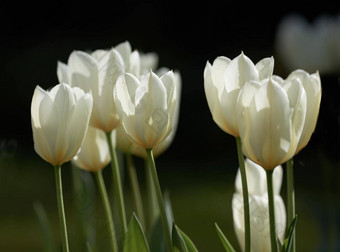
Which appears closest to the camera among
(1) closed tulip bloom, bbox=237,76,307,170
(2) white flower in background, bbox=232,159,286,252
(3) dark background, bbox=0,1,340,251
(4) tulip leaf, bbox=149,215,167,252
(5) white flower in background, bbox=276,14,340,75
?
(1) closed tulip bloom, bbox=237,76,307,170

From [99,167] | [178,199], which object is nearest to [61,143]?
[99,167]

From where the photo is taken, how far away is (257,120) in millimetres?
619

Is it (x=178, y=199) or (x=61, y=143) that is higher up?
(x=61, y=143)

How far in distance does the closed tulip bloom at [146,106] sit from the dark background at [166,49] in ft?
5.94

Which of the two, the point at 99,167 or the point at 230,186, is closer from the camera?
the point at 99,167

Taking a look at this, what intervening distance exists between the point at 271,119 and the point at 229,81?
0.06 meters

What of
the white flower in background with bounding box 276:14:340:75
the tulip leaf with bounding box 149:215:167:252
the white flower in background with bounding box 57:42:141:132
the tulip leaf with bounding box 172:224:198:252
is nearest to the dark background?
the white flower in background with bounding box 276:14:340:75

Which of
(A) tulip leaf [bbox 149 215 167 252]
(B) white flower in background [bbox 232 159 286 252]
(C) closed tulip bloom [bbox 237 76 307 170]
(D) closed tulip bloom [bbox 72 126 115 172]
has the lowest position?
(A) tulip leaf [bbox 149 215 167 252]

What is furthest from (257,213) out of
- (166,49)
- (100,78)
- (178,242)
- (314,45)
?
(166,49)

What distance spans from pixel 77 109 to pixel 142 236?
14 cm

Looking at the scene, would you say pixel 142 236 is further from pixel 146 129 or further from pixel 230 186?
pixel 230 186

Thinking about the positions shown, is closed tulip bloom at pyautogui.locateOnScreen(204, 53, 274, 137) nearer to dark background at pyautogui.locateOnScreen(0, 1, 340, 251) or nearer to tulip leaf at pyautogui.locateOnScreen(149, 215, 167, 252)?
tulip leaf at pyautogui.locateOnScreen(149, 215, 167, 252)

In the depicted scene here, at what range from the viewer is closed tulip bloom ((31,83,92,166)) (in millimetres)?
662

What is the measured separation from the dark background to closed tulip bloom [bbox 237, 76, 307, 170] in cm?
186
